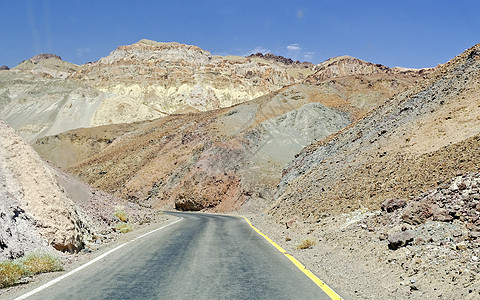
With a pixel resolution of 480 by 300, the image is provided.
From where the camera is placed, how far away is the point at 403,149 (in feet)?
51.6

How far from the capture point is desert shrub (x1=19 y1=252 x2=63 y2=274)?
296 inches

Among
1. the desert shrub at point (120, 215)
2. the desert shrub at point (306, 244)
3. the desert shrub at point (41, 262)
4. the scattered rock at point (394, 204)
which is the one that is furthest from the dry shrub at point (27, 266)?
the desert shrub at point (120, 215)

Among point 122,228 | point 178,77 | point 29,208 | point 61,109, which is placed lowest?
point 122,228

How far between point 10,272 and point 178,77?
462 feet

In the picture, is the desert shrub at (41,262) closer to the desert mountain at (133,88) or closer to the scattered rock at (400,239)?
the scattered rock at (400,239)

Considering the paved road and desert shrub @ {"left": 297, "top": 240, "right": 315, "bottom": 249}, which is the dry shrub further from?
desert shrub @ {"left": 297, "top": 240, "right": 315, "bottom": 249}

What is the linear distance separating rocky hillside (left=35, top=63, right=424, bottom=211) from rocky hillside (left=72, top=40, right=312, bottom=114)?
43939 mm

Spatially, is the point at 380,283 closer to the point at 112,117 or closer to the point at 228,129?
the point at 228,129

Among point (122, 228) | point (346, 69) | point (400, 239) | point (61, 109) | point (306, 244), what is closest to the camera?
point (400, 239)

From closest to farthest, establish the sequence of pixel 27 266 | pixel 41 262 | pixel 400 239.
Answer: pixel 27 266 < pixel 400 239 < pixel 41 262

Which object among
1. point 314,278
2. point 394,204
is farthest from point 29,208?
point 394,204

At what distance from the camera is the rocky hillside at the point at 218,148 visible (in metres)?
43.0

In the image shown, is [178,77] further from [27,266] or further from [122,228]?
[27,266]

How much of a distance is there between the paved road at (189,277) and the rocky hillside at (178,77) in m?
117
